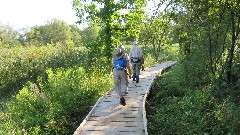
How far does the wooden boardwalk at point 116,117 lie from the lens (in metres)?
7.19

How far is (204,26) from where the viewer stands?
9.42 m

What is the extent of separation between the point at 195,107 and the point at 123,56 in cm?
273

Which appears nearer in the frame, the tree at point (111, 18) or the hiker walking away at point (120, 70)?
the hiker walking away at point (120, 70)

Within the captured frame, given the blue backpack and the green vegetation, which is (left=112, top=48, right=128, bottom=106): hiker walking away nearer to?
the blue backpack

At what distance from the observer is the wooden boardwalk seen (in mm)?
7188

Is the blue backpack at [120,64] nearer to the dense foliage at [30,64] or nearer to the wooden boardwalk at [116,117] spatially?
the wooden boardwalk at [116,117]

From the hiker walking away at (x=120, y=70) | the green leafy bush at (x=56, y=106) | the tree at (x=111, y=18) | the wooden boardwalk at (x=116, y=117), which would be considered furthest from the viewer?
the tree at (x=111, y=18)

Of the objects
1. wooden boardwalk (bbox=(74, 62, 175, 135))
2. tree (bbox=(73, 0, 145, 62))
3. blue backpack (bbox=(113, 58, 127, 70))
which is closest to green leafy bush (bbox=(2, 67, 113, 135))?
wooden boardwalk (bbox=(74, 62, 175, 135))

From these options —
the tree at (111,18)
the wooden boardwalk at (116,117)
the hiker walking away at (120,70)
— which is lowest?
the wooden boardwalk at (116,117)

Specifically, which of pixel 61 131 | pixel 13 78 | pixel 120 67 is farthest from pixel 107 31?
pixel 61 131

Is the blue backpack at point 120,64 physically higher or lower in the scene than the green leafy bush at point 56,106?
higher

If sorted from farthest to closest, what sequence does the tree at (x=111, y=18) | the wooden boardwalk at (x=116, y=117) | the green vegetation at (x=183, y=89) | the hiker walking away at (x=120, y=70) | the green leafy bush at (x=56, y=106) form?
the tree at (x=111, y=18), the hiker walking away at (x=120, y=70), the green leafy bush at (x=56, y=106), the green vegetation at (x=183, y=89), the wooden boardwalk at (x=116, y=117)

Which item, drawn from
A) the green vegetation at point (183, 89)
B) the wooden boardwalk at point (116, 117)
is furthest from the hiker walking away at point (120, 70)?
the green vegetation at point (183, 89)

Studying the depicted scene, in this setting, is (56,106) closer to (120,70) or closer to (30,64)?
(120,70)
